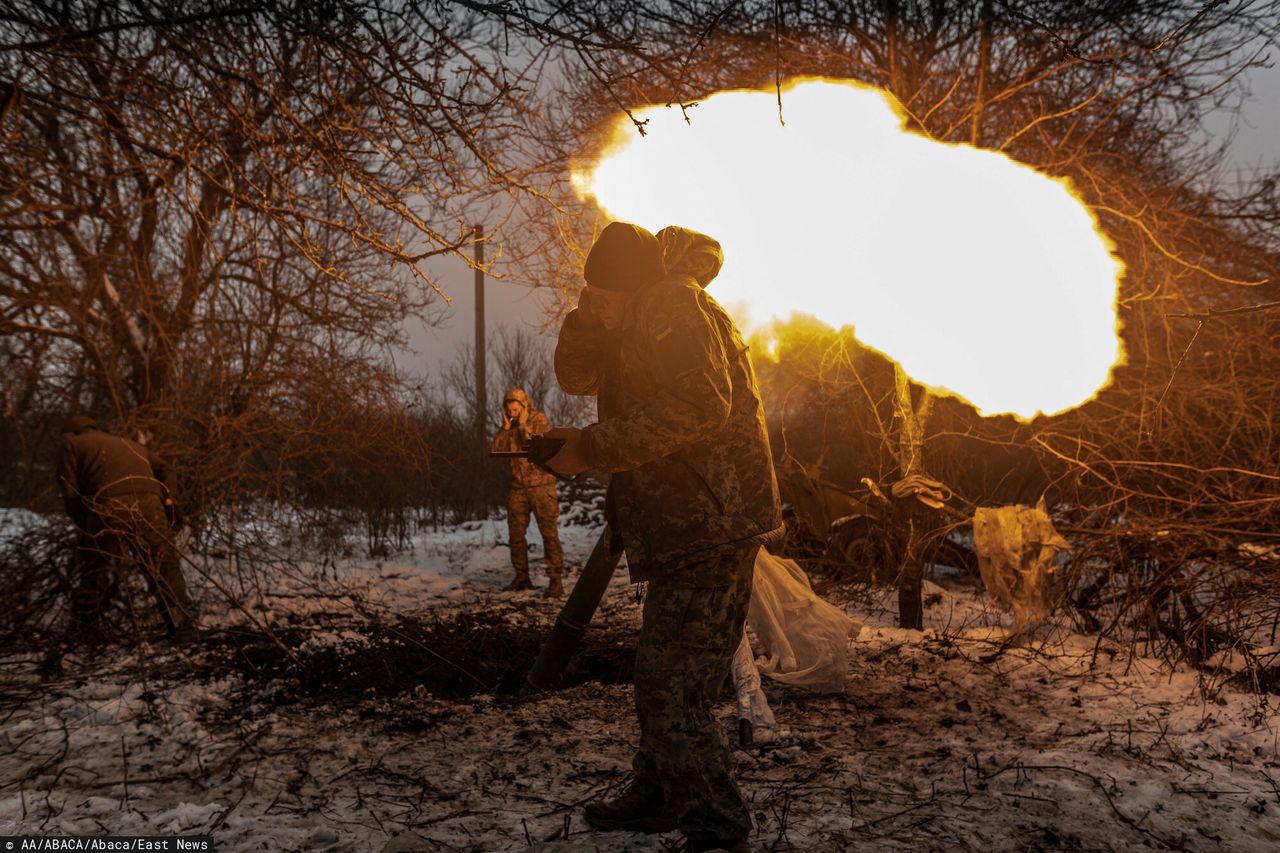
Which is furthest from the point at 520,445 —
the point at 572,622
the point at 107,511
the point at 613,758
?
the point at 613,758

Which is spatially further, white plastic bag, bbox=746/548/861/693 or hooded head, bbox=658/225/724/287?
white plastic bag, bbox=746/548/861/693

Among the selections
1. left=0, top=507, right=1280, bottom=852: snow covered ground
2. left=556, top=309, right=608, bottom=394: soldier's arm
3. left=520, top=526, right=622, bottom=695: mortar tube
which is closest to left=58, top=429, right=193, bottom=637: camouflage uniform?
left=0, top=507, right=1280, bottom=852: snow covered ground

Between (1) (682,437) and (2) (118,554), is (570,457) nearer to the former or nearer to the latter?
(1) (682,437)

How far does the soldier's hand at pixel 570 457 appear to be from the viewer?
249 cm

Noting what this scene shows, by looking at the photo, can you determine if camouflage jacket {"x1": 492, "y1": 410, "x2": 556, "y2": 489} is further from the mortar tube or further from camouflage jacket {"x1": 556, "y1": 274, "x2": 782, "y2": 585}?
camouflage jacket {"x1": 556, "y1": 274, "x2": 782, "y2": 585}

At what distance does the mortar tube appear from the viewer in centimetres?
414

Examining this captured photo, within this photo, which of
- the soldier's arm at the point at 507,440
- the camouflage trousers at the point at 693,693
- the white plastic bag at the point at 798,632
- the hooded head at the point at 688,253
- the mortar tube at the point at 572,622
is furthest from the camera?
the soldier's arm at the point at 507,440

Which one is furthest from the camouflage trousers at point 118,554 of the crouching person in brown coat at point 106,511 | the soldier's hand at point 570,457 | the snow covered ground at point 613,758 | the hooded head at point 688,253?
the hooded head at point 688,253

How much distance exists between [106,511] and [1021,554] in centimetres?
622

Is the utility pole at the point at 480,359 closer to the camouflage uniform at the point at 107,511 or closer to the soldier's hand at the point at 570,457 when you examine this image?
the camouflage uniform at the point at 107,511

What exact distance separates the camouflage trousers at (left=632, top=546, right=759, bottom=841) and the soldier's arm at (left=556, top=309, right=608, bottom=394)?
2.82 ft

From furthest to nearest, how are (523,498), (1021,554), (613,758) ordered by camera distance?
(523,498), (1021,554), (613,758)

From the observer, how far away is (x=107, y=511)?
5441mm

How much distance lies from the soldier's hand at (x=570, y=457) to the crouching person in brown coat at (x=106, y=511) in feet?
13.8
